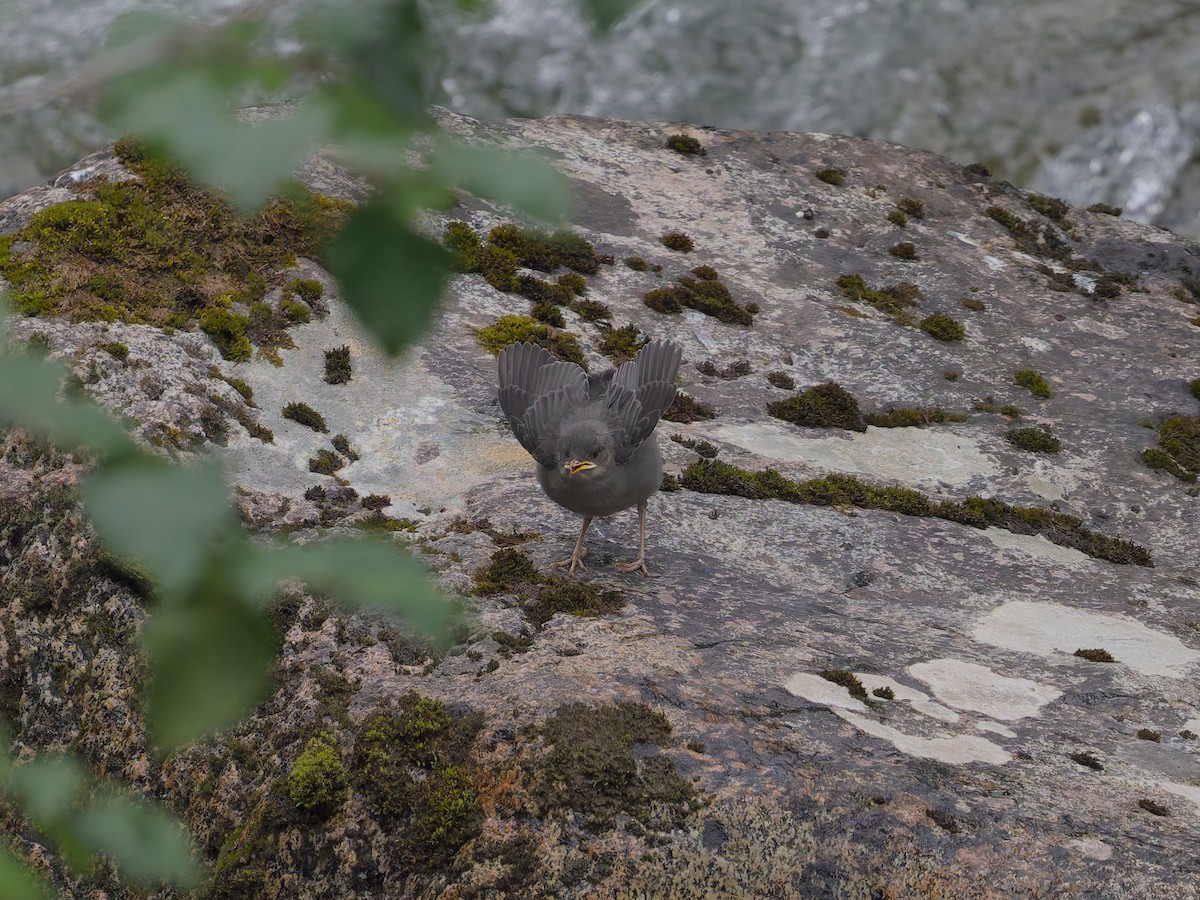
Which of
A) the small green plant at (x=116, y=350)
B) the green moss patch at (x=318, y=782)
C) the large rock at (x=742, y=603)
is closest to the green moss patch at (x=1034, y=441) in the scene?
the large rock at (x=742, y=603)

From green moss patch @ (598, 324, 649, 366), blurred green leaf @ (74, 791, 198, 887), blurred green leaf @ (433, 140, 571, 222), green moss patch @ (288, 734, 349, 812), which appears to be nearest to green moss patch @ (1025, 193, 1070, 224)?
green moss patch @ (598, 324, 649, 366)

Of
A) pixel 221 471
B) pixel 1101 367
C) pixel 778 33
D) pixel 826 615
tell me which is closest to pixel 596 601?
pixel 826 615

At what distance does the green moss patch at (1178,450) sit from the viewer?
10.3 meters

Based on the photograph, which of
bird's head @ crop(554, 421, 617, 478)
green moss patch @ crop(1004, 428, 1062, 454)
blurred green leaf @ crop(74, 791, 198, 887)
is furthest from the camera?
green moss patch @ crop(1004, 428, 1062, 454)

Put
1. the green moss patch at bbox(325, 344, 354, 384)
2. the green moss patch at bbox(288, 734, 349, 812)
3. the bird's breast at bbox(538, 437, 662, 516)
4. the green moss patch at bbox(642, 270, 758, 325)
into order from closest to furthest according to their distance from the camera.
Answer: the green moss patch at bbox(288, 734, 349, 812) → the bird's breast at bbox(538, 437, 662, 516) → the green moss patch at bbox(325, 344, 354, 384) → the green moss patch at bbox(642, 270, 758, 325)

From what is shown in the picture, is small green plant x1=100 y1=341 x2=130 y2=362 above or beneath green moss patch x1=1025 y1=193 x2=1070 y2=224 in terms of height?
beneath

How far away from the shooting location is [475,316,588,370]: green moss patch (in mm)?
9797

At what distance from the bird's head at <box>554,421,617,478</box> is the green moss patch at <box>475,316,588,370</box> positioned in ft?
8.89

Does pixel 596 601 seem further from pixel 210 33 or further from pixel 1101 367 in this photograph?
pixel 1101 367

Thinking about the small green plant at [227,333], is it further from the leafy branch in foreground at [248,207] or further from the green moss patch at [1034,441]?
the green moss patch at [1034,441]

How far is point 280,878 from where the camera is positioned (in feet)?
16.9

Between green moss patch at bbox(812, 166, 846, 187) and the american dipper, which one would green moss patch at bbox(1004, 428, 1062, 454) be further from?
green moss patch at bbox(812, 166, 846, 187)

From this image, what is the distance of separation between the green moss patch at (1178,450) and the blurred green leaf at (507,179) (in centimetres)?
972

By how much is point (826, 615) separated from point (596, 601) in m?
1.68
